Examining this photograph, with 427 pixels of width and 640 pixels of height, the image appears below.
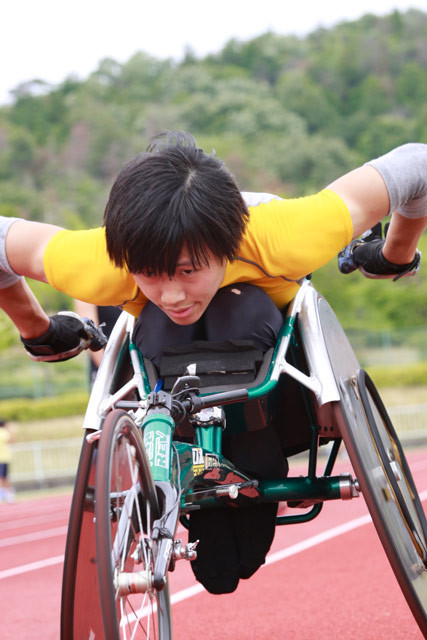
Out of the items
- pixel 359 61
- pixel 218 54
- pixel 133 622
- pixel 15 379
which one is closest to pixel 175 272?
pixel 133 622

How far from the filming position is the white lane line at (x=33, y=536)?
8.84 meters

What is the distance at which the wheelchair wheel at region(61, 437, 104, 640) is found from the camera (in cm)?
266

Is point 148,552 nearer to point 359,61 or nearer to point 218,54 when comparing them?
point 359,61

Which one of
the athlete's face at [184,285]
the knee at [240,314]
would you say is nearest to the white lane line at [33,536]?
the knee at [240,314]

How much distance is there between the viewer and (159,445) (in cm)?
242

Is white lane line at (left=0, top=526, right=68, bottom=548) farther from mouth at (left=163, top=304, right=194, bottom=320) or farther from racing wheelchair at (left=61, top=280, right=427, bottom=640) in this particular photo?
mouth at (left=163, top=304, right=194, bottom=320)

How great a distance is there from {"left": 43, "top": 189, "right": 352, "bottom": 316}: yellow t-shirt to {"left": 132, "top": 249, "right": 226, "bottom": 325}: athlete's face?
122mm

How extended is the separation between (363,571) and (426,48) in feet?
349

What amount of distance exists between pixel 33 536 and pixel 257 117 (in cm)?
8268

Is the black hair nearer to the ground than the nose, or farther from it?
farther from it

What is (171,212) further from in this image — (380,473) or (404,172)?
(380,473)

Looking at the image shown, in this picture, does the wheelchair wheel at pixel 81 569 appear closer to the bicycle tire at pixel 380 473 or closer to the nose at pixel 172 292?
the nose at pixel 172 292

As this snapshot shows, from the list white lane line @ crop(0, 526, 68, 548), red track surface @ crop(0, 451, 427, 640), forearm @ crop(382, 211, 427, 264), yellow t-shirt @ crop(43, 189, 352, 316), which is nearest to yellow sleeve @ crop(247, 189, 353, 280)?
yellow t-shirt @ crop(43, 189, 352, 316)

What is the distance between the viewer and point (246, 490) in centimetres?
292
